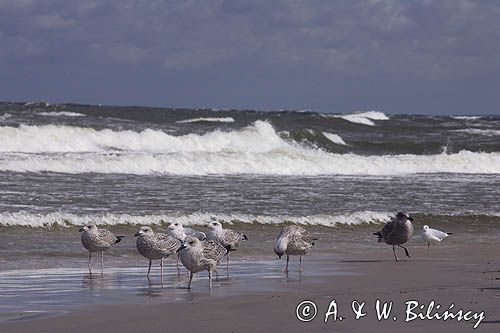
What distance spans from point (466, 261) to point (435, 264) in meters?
0.56

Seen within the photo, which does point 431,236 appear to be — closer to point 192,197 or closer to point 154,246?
point 154,246

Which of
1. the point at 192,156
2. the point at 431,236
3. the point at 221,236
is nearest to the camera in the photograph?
the point at 221,236

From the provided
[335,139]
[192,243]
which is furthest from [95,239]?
[335,139]

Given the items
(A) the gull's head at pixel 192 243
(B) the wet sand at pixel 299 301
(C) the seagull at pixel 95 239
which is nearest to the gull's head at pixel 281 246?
(B) the wet sand at pixel 299 301

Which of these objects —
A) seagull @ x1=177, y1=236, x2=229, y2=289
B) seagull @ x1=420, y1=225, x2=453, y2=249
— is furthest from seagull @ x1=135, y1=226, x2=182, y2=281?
seagull @ x1=420, y1=225, x2=453, y2=249

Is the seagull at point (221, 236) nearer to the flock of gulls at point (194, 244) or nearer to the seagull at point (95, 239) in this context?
the flock of gulls at point (194, 244)

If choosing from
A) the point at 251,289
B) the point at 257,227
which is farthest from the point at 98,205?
the point at 251,289

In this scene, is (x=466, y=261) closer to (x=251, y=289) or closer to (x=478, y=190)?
(x=251, y=289)

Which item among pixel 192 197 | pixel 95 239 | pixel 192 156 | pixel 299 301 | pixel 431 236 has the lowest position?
pixel 299 301

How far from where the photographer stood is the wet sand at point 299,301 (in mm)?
8766

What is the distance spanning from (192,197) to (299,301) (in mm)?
12220

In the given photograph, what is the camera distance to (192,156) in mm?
30578

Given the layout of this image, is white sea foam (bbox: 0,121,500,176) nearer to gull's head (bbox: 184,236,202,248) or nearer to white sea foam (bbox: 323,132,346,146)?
white sea foam (bbox: 323,132,346,146)

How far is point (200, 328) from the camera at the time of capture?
8.73m
